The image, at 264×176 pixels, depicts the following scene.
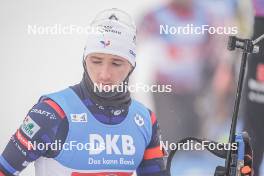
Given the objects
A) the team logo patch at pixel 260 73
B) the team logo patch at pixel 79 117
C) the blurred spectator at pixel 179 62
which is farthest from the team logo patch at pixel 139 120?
the team logo patch at pixel 260 73

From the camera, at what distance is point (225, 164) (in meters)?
1.88

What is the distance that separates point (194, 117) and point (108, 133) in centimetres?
40

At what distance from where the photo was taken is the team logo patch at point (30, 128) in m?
1.75

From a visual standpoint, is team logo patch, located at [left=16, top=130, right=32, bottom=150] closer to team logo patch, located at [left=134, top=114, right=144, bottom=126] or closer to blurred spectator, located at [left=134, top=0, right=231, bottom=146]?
team logo patch, located at [left=134, top=114, right=144, bottom=126]

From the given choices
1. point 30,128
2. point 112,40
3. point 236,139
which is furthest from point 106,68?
point 236,139

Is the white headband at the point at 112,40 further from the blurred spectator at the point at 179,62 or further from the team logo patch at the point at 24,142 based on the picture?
the team logo patch at the point at 24,142

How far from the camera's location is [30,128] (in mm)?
1759

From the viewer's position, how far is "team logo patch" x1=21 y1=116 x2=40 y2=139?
175cm

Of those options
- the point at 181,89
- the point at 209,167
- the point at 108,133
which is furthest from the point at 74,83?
the point at 209,167

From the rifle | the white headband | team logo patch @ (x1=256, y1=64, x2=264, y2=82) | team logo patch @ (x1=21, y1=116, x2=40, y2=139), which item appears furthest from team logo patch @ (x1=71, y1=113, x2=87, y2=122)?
team logo patch @ (x1=256, y1=64, x2=264, y2=82)

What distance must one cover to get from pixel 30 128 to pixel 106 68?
1.21 feet

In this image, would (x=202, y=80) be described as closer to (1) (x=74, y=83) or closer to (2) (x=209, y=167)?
(2) (x=209, y=167)

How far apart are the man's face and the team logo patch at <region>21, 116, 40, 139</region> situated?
0.28 meters

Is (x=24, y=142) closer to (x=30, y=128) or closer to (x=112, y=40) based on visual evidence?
(x=30, y=128)
